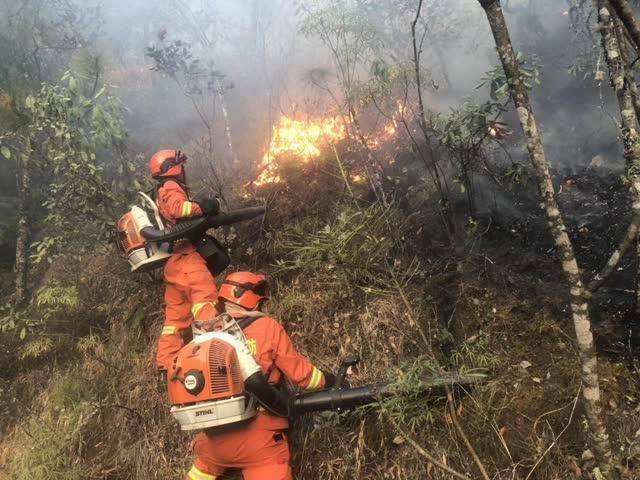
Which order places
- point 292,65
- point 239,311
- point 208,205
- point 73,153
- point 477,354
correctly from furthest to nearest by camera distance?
1. point 292,65
2. point 73,153
3. point 208,205
4. point 477,354
5. point 239,311

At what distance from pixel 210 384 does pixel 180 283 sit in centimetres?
177

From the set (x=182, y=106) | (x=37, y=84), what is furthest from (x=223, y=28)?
(x=37, y=84)

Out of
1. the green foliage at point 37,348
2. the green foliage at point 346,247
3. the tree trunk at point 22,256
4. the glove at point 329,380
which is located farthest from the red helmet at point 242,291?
the tree trunk at point 22,256

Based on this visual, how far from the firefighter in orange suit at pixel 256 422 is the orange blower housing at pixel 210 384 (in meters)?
0.23

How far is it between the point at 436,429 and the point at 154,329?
404 centimetres

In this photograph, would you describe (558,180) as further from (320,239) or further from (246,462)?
(246,462)

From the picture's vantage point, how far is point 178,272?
4523 millimetres

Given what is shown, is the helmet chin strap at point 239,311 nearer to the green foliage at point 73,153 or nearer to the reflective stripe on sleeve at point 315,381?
the reflective stripe on sleeve at point 315,381

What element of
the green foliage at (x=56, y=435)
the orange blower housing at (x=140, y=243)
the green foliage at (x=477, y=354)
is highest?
the orange blower housing at (x=140, y=243)

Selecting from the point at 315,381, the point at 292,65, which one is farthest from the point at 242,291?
the point at 292,65

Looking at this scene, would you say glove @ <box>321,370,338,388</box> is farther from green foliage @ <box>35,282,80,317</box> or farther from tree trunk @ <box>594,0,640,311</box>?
green foliage @ <box>35,282,80,317</box>

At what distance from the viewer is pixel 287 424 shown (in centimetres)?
342

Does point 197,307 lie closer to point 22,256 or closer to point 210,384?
point 210,384

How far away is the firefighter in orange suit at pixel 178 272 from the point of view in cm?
436
